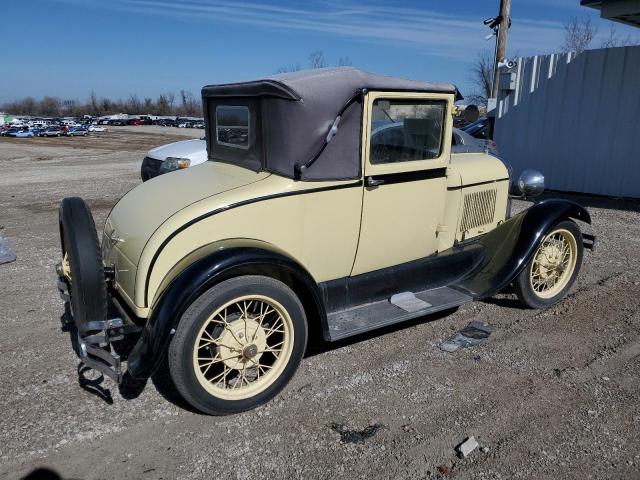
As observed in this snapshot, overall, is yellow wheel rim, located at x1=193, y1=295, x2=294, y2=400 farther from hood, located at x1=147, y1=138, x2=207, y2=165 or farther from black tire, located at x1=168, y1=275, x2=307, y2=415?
hood, located at x1=147, y1=138, x2=207, y2=165

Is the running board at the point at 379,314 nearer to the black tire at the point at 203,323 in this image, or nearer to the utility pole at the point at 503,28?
the black tire at the point at 203,323

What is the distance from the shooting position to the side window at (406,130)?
131 inches

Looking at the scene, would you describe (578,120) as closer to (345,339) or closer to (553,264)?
(553,264)

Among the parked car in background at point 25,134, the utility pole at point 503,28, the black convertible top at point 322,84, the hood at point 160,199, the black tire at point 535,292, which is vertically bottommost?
the parked car in background at point 25,134

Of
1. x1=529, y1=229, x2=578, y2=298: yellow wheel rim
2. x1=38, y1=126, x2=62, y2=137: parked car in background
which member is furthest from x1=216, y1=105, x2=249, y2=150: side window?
x1=38, y1=126, x2=62, y2=137: parked car in background

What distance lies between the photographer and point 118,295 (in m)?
3.28

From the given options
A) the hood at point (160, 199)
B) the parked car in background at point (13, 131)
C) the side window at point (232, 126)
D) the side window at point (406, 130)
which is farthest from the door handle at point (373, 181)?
the parked car in background at point (13, 131)

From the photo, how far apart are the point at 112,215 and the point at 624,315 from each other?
4291 millimetres

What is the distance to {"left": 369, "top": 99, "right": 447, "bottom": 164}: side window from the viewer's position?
10.9 ft

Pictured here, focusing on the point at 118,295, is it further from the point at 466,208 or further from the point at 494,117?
the point at 494,117

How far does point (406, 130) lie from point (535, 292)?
1.97 metres

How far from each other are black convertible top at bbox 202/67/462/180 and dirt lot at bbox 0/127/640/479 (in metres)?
1.41

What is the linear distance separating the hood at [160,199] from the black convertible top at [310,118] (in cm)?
24

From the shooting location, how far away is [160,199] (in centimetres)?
333
